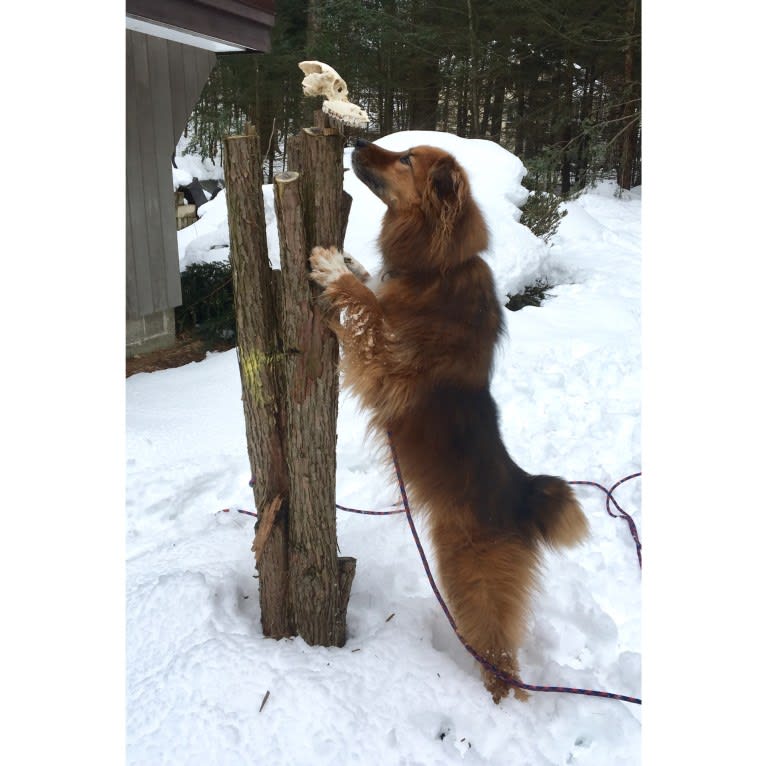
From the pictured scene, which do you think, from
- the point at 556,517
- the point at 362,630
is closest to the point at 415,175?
the point at 556,517

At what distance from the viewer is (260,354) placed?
86.0 inches

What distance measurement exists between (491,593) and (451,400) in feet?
2.46

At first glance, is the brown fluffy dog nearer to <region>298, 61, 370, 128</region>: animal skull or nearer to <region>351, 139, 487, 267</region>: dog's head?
<region>351, 139, 487, 267</region>: dog's head

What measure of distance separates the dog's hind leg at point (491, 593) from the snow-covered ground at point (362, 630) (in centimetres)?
14

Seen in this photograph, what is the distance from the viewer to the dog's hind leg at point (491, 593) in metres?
2.22

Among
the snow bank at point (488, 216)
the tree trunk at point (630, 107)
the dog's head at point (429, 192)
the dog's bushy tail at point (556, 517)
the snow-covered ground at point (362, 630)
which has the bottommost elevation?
the snow-covered ground at point (362, 630)

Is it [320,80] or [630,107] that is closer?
[320,80]

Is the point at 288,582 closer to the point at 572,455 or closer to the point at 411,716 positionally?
the point at 411,716

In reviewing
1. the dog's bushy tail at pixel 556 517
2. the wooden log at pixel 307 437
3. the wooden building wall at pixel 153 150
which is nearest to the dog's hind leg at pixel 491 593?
the dog's bushy tail at pixel 556 517

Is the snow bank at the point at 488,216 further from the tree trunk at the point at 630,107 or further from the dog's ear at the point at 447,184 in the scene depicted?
the dog's ear at the point at 447,184

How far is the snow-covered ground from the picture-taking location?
1978 mm

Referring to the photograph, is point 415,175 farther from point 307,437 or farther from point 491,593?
point 491,593

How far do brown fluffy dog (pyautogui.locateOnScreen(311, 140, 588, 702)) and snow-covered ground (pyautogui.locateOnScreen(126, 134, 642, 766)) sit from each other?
0.26 metres

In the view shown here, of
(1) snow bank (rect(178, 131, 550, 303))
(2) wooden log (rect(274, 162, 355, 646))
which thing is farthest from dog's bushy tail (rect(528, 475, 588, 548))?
(1) snow bank (rect(178, 131, 550, 303))
